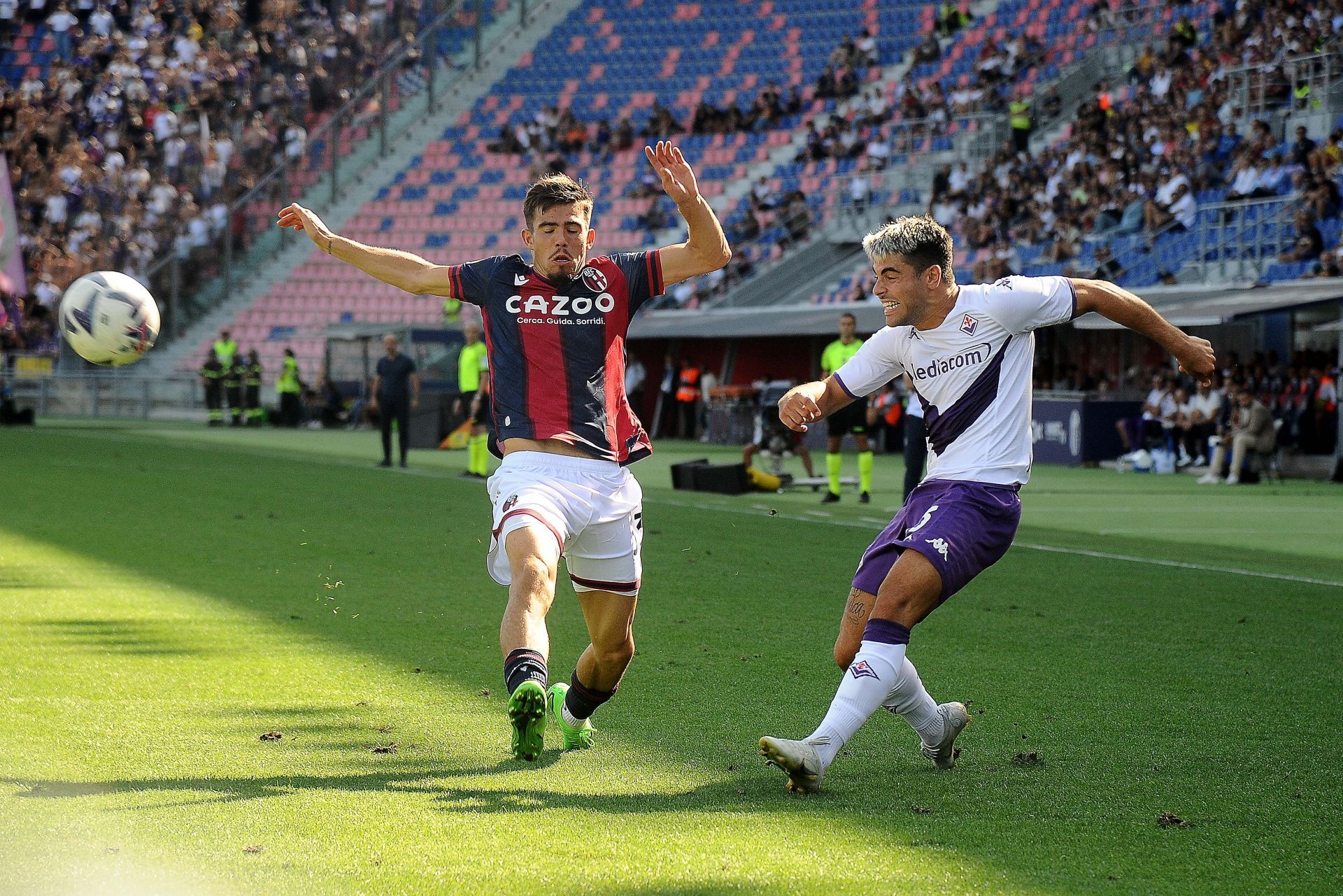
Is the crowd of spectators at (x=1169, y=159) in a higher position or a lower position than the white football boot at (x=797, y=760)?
higher

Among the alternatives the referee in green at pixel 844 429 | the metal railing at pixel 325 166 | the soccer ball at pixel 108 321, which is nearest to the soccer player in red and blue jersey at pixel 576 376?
the soccer ball at pixel 108 321

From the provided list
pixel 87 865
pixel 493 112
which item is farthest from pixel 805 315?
pixel 87 865

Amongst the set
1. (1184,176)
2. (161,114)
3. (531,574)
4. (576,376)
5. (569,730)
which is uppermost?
(161,114)

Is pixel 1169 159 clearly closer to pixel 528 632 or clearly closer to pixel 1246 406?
pixel 1246 406

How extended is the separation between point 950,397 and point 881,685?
104cm

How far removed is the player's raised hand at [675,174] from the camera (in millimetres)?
5609

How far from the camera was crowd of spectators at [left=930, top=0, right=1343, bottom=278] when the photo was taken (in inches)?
1010

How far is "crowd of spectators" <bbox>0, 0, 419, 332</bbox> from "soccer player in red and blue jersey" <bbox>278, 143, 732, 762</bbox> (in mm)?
32471

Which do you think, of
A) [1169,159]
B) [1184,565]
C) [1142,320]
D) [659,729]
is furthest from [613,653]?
[1169,159]

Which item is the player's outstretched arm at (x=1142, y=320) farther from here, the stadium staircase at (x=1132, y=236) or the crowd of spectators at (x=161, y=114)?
the crowd of spectators at (x=161, y=114)

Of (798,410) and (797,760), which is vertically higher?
(798,410)

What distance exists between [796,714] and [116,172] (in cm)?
3660

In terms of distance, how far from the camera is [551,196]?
554cm

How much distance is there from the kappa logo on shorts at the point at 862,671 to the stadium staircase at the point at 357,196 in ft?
111
